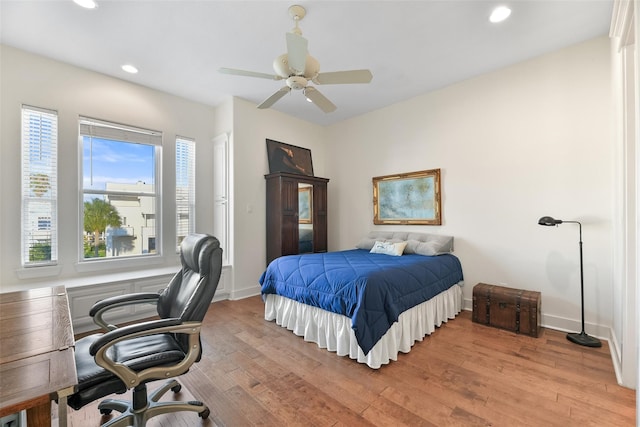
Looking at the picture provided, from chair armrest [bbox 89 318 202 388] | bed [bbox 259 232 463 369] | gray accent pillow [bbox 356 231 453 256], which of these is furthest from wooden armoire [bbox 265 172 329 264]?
chair armrest [bbox 89 318 202 388]

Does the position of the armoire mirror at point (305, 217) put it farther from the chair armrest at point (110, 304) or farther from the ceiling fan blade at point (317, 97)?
the chair armrest at point (110, 304)

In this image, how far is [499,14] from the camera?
2453 millimetres

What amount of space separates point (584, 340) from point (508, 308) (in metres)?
0.63

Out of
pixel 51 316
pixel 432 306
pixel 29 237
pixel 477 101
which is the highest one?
pixel 477 101

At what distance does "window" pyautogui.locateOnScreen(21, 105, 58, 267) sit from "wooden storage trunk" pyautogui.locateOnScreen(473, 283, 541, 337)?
16.1 feet

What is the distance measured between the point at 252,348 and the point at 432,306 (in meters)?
1.92

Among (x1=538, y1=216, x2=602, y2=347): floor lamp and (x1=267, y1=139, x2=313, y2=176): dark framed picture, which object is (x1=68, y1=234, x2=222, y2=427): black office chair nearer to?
(x1=267, y1=139, x2=313, y2=176): dark framed picture

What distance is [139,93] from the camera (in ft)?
12.5

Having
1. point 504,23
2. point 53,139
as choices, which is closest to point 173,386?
point 53,139

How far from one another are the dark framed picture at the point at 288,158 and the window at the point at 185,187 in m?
1.22

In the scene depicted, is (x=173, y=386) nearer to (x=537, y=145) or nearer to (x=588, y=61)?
(x=537, y=145)

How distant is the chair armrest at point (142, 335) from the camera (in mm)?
1244

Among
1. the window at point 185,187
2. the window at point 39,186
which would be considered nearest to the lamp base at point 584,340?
the window at point 185,187

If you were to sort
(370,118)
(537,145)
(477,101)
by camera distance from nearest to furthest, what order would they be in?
(537,145)
(477,101)
(370,118)
